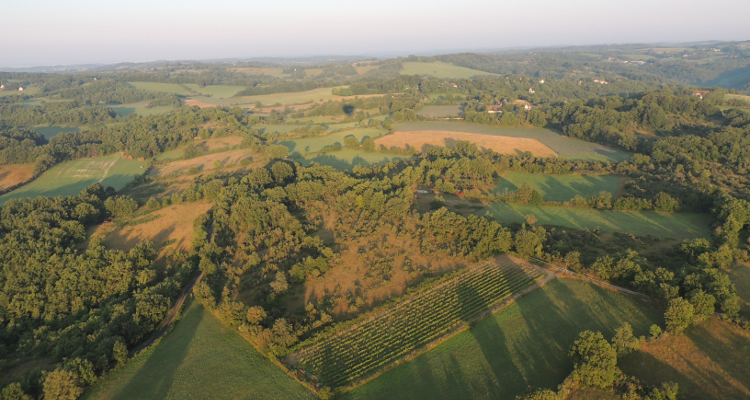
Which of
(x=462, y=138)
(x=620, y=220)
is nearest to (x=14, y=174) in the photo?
(x=462, y=138)

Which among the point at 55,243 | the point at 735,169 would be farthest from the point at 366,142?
the point at 735,169

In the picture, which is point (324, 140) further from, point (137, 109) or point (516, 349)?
point (137, 109)

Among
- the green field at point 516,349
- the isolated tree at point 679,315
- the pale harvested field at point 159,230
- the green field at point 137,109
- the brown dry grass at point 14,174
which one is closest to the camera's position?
the green field at point 516,349

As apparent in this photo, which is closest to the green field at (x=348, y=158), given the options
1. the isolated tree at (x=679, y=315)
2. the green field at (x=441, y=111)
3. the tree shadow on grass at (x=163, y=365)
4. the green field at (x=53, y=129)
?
the green field at (x=441, y=111)

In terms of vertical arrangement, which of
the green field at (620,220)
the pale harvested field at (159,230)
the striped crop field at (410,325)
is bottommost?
the striped crop field at (410,325)

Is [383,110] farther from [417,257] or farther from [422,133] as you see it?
[417,257]

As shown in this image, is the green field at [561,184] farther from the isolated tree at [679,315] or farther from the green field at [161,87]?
the green field at [161,87]
